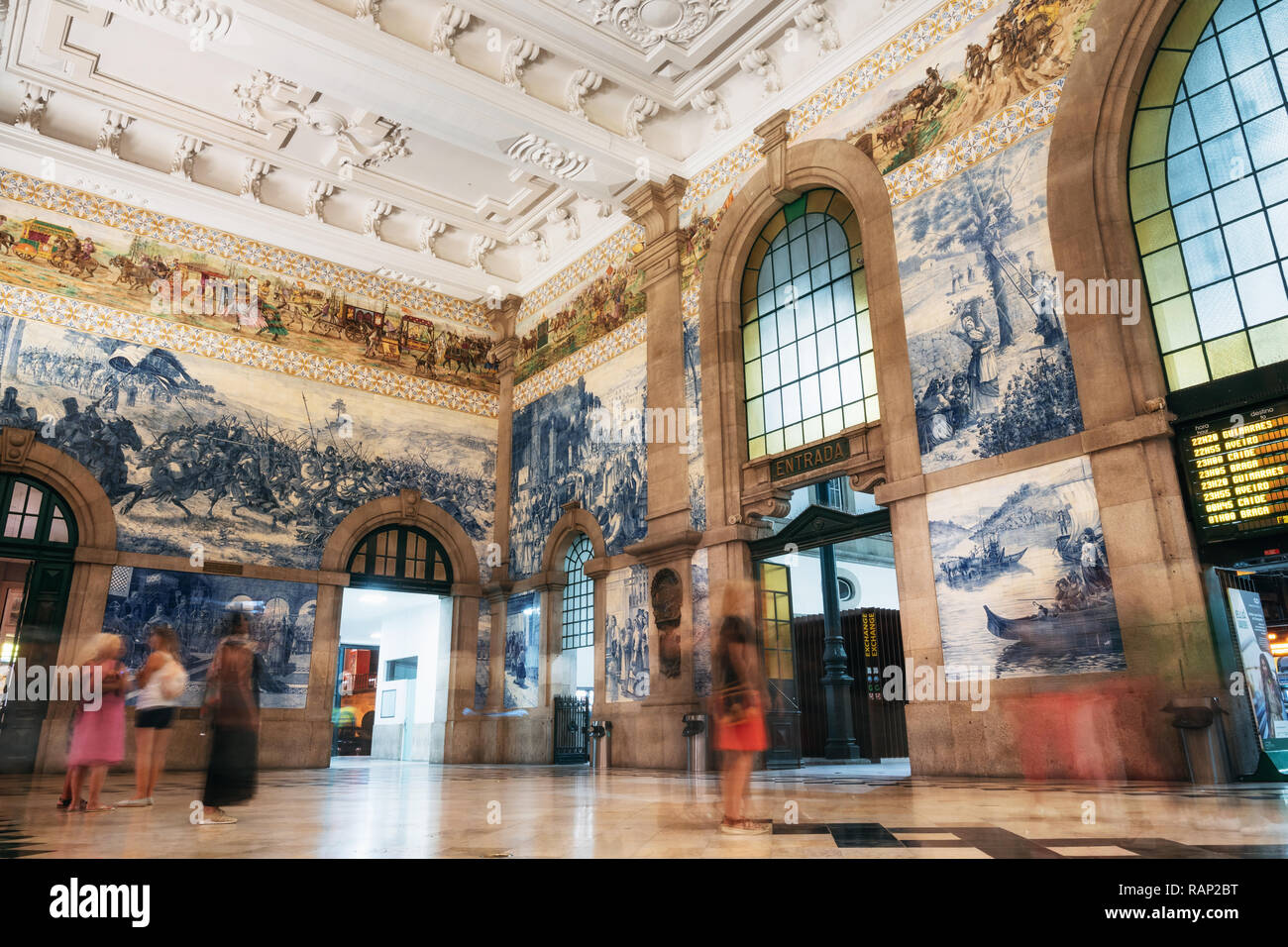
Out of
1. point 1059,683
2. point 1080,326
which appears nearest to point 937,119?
point 1080,326

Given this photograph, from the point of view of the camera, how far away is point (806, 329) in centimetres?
1277

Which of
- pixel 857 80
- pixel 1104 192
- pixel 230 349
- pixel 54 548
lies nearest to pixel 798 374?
pixel 857 80

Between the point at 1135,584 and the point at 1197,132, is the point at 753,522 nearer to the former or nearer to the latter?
the point at 1135,584

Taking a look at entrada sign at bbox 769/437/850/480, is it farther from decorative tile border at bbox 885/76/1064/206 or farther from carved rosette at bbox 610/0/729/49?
carved rosette at bbox 610/0/729/49

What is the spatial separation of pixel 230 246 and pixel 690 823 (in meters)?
16.0

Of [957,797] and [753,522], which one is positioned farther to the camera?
[753,522]

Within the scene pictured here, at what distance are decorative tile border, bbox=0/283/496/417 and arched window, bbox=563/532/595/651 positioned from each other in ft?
15.1

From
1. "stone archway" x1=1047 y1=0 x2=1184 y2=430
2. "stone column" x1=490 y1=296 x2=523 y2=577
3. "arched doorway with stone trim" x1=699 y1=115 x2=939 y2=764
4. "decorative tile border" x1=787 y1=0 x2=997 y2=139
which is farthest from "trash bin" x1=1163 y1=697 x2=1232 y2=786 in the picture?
"stone column" x1=490 y1=296 x2=523 y2=577

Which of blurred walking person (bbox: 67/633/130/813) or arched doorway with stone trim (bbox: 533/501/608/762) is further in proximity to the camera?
arched doorway with stone trim (bbox: 533/501/608/762)

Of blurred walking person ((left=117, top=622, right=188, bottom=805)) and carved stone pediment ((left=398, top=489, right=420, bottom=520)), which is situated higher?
carved stone pediment ((left=398, top=489, right=420, bottom=520))

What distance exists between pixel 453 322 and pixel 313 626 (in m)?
7.64

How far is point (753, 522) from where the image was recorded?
1283cm

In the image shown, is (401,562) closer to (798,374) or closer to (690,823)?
(798,374)

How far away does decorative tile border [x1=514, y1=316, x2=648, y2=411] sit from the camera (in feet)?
51.6
